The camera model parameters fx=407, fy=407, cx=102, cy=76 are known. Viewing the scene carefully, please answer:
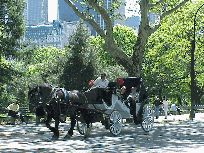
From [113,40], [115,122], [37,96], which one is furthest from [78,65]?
[37,96]

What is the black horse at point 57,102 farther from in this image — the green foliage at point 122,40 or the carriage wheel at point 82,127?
the green foliage at point 122,40

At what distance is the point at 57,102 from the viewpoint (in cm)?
1338

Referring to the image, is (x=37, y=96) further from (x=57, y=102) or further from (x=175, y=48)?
(x=175, y=48)

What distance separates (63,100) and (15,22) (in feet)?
82.9

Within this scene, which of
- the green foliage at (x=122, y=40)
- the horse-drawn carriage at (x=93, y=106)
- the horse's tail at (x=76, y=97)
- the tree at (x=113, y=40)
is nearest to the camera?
the horse-drawn carriage at (x=93, y=106)

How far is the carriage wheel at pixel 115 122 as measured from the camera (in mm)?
15008

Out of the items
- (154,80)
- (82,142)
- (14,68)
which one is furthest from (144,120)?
(154,80)

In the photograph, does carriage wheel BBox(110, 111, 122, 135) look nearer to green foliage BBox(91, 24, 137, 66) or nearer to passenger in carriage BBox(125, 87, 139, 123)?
passenger in carriage BBox(125, 87, 139, 123)

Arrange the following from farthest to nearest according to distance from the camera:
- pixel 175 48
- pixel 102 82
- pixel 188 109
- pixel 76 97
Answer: pixel 188 109 → pixel 175 48 → pixel 102 82 → pixel 76 97

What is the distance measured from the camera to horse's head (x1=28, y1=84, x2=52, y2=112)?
42.3 feet

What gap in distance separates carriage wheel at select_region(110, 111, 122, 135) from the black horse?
30.5 inches

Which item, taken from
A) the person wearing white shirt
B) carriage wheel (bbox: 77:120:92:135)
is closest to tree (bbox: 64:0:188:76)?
the person wearing white shirt

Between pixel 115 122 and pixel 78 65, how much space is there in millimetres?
26632

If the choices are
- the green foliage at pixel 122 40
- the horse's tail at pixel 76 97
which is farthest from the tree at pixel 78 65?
the horse's tail at pixel 76 97
